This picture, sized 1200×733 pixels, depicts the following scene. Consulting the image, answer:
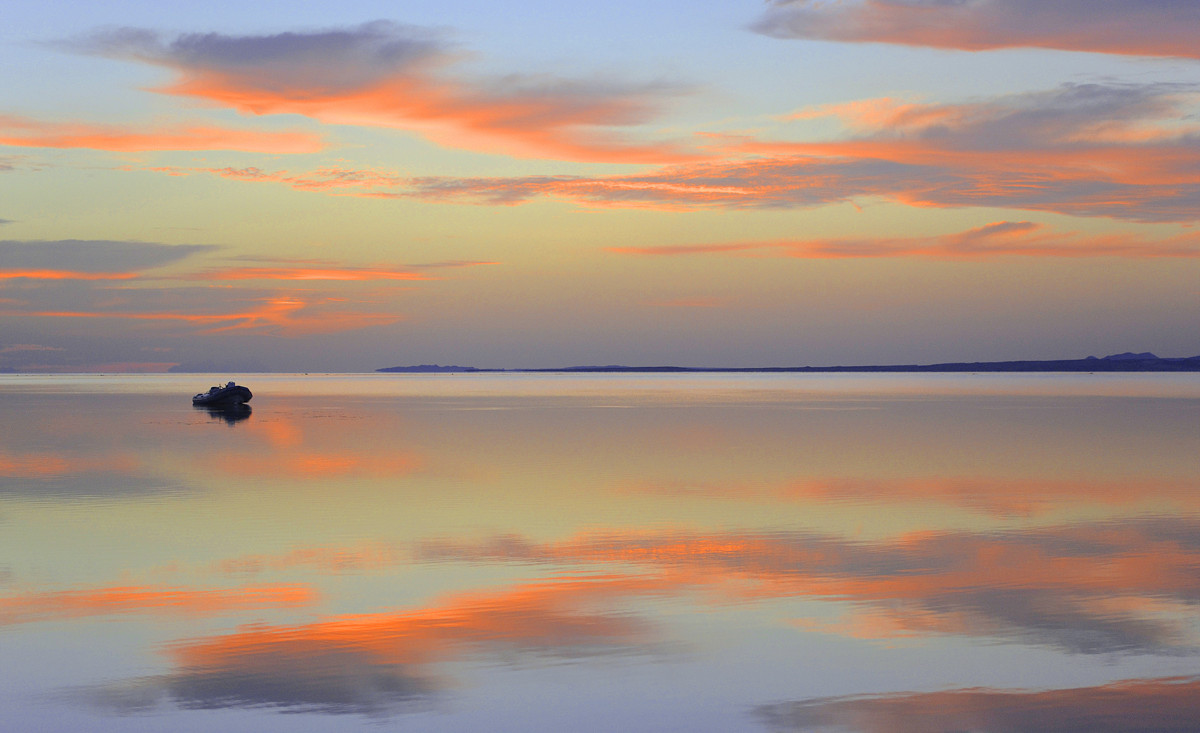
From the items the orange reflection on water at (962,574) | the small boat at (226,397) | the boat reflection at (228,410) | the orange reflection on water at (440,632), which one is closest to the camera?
the orange reflection on water at (440,632)

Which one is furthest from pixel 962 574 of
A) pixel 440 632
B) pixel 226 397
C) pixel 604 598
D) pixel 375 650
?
pixel 226 397

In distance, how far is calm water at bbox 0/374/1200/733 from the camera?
10.3m

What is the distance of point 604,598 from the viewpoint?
14.9 metres

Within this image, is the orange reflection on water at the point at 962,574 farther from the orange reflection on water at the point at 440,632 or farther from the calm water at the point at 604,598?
the orange reflection on water at the point at 440,632

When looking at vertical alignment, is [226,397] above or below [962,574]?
above

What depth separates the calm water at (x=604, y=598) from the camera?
10305 millimetres

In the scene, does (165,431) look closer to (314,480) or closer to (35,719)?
(314,480)

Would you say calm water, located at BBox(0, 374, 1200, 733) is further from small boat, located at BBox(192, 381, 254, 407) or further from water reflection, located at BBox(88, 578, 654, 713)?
small boat, located at BBox(192, 381, 254, 407)

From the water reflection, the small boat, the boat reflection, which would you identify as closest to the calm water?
the water reflection

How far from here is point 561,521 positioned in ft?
74.2

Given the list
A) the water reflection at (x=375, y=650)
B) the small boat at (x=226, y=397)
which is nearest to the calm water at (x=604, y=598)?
the water reflection at (x=375, y=650)

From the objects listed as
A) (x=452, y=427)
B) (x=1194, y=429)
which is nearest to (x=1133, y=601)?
(x=1194, y=429)

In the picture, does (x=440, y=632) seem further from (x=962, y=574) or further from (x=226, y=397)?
(x=226, y=397)

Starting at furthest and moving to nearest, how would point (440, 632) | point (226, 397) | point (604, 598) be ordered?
point (226, 397) → point (604, 598) → point (440, 632)
